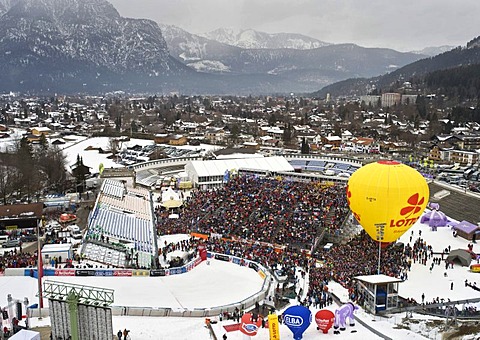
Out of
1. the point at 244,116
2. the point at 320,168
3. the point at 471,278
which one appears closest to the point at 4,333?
the point at 471,278

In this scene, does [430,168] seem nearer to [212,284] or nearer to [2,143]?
[212,284]

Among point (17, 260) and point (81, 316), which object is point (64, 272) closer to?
point (17, 260)

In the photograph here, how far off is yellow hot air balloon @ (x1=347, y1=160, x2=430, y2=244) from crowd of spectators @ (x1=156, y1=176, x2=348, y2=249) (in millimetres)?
4205

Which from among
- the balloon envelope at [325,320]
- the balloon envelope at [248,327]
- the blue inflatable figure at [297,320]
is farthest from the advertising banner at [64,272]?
the balloon envelope at [325,320]

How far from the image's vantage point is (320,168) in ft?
191

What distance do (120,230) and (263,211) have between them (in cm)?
1043

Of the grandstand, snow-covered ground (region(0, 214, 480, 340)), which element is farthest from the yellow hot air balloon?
the grandstand

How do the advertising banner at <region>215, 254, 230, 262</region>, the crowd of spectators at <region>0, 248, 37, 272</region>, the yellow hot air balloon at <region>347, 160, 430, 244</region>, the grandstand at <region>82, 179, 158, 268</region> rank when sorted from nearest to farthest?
the crowd of spectators at <region>0, 248, 37, 272</region>, the grandstand at <region>82, 179, 158, 268</region>, the advertising banner at <region>215, 254, 230, 262</region>, the yellow hot air balloon at <region>347, 160, 430, 244</region>

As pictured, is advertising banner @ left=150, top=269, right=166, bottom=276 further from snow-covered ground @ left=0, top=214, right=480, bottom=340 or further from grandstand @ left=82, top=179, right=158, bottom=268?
grandstand @ left=82, top=179, right=158, bottom=268

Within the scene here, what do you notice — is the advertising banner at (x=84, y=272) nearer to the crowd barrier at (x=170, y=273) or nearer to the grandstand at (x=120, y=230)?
the crowd barrier at (x=170, y=273)

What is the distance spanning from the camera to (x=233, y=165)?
166 ft

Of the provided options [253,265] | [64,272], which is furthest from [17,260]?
[253,265]

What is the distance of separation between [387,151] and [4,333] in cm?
7142

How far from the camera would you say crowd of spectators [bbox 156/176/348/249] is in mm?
31594
